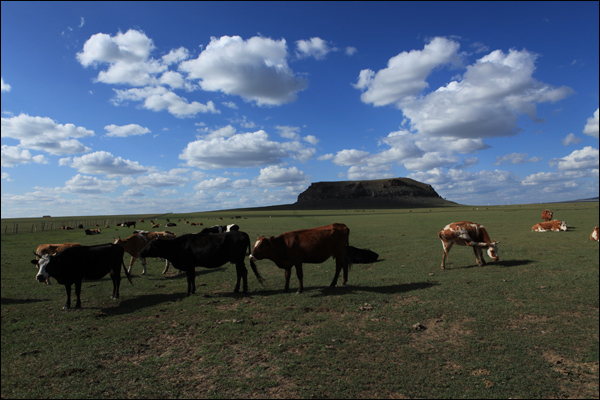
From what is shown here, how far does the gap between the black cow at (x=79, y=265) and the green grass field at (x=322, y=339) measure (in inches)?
30.5

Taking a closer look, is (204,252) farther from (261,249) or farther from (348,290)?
(348,290)

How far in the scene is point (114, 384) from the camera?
4.71m

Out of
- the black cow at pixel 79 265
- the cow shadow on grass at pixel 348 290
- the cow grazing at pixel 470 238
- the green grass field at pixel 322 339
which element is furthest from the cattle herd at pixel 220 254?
the cow grazing at pixel 470 238

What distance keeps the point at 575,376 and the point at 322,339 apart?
3906mm

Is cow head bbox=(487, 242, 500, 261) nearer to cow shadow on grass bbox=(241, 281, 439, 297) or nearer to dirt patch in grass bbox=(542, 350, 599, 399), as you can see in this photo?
cow shadow on grass bbox=(241, 281, 439, 297)

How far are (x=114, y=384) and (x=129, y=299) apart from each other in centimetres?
558

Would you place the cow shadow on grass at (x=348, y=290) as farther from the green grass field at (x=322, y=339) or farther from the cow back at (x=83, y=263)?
the cow back at (x=83, y=263)

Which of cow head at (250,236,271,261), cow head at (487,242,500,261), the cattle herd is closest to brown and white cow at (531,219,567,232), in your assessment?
cow head at (487,242,500,261)

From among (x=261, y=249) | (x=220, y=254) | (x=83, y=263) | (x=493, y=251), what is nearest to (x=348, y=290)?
(x=261, y=249)

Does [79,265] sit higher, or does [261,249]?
[261,249]

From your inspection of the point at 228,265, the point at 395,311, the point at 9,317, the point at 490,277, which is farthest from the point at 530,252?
the point at 9,317

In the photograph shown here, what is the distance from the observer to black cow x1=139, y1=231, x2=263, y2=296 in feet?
33.2

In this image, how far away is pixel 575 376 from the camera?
450 cm

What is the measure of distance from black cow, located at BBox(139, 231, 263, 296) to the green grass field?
814 mm
